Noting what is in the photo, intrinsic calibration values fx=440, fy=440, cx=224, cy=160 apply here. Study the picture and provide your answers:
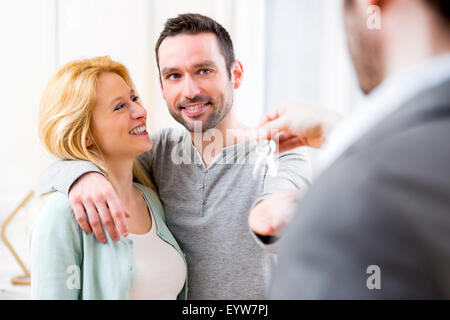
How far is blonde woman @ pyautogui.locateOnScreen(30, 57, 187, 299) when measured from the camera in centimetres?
82

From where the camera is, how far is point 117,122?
92 centimetres

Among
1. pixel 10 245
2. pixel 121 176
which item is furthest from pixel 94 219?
pixel 10 245

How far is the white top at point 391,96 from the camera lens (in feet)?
1.09

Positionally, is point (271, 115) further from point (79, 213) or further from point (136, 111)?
point (79, 213)

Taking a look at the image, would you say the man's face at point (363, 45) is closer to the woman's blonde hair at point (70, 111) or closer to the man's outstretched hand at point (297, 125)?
the man's outstretched hand at point (297, 125)

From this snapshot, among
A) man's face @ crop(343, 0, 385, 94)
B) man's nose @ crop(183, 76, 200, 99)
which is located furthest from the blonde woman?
man's face @ crop(343, 0, 385, 94)

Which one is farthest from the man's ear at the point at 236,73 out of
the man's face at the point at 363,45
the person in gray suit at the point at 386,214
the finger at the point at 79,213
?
the person in gray suit at the point at 386,214

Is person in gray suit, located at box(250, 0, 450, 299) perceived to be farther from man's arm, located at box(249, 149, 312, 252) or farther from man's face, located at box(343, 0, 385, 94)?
man's arm, located at box(249, 149, 312, 252)

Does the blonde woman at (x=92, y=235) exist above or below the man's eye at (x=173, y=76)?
below

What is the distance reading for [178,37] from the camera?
0.96 meters

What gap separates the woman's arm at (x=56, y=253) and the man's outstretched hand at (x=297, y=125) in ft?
1.30

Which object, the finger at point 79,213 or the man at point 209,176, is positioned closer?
the finger at point 79,213

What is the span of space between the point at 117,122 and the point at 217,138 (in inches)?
9.2

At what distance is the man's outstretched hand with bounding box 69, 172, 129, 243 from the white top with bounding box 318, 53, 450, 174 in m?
0.53
